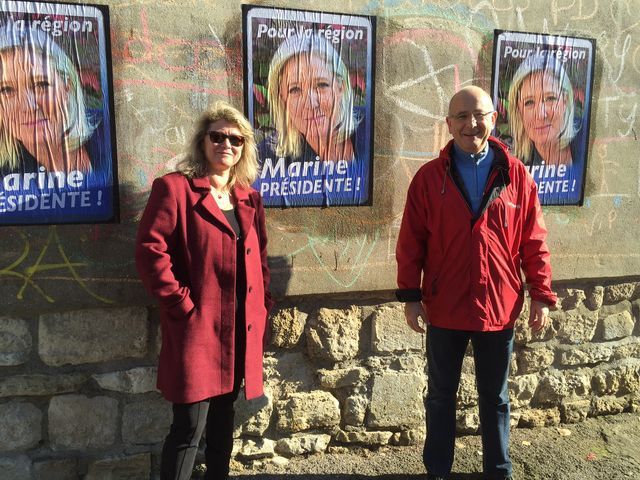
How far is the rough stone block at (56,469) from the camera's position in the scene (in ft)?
9.41

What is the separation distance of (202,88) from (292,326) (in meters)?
1.29

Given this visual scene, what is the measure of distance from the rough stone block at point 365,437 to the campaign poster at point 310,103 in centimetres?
131

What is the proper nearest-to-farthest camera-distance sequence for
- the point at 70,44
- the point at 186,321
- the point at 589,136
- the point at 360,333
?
the point at 186,321 < the point at 70,44 < the point at 360,333 < the point at 589,136

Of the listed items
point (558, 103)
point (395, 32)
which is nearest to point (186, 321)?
point (395, 32)

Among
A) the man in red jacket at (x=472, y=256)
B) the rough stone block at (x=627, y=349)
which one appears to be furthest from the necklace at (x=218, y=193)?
A: the rough stone block at (x=627, y=349)

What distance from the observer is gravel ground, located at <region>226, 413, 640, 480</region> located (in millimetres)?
3223

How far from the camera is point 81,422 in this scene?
9.57ft

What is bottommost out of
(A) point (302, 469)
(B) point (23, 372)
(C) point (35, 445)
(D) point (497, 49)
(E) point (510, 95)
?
(A) point (302, 469)

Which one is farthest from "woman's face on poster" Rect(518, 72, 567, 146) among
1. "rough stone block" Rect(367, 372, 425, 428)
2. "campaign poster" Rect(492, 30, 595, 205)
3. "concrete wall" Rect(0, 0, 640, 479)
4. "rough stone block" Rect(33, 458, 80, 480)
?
"rough stone block" Rect(33, 458, 80, 480)

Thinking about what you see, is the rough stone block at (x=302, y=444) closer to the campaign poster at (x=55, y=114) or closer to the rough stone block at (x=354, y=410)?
the rough stone block at (x=354, y=410)

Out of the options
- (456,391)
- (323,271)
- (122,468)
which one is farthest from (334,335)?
(122,468)

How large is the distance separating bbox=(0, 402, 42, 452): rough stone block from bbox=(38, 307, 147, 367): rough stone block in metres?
0.25

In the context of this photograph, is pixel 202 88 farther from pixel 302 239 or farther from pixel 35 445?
pixel 35 445

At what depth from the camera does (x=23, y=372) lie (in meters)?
2.82
